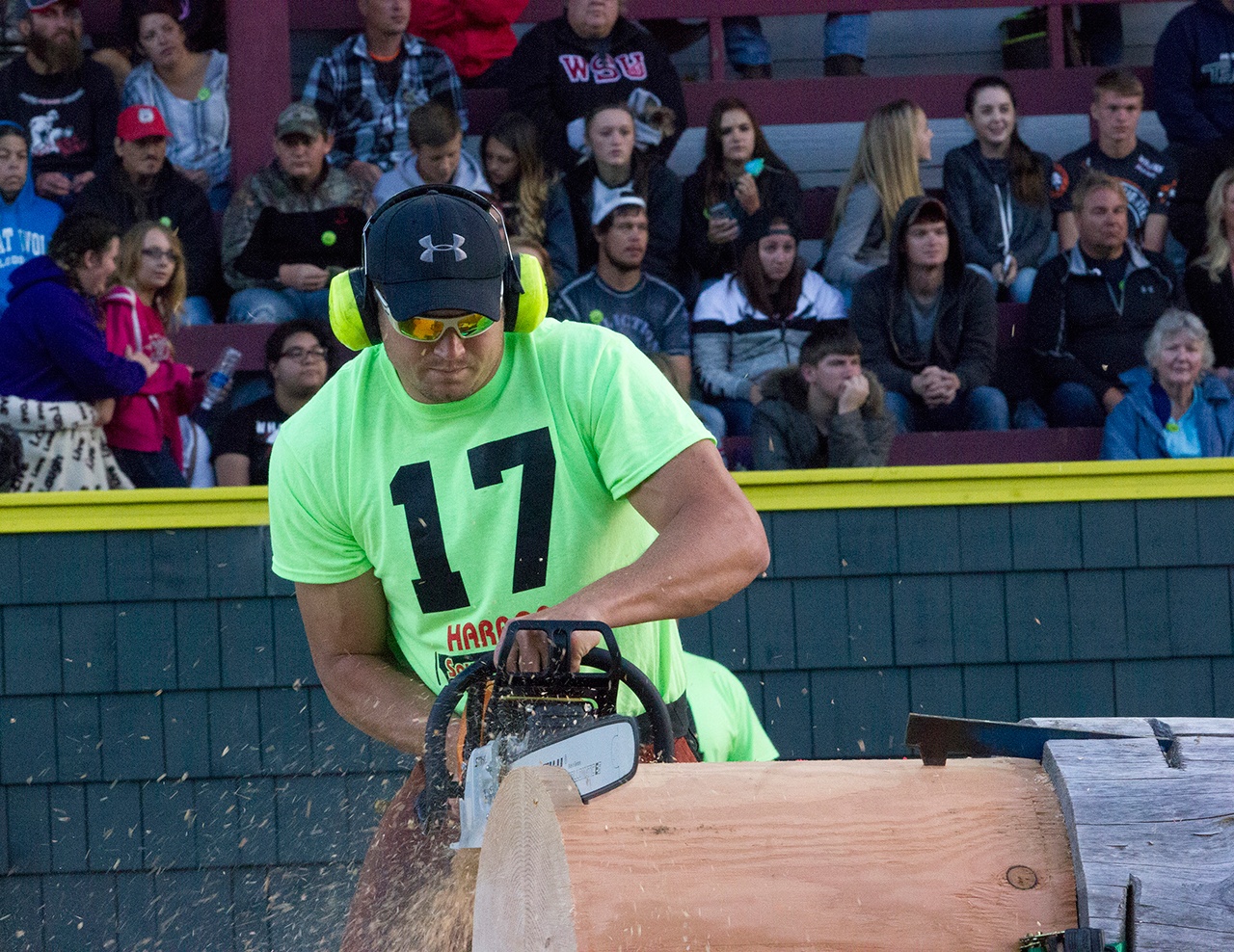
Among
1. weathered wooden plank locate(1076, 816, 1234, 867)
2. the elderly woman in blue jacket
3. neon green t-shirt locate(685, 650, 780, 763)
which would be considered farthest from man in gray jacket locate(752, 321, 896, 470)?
weathered wooden plank locate(1076, 816, 1234, 867)

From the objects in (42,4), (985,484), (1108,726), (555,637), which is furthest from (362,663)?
(42,4)

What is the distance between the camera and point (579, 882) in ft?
6.16

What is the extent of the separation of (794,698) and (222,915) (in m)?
2.08

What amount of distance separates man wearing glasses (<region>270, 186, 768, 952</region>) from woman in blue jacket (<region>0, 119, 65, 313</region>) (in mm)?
Result: 3942

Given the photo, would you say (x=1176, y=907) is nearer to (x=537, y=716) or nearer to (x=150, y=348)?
(x=537, y=716)

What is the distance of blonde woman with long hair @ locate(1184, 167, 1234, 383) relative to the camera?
6.28m

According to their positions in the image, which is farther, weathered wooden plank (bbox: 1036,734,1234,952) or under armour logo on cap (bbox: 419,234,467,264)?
under armour logo on cap (bbox: 419,234,467,264)

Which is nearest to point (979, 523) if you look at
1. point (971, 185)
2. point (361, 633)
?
point (971, 185)

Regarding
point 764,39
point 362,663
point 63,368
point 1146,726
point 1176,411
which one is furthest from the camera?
point 764,39

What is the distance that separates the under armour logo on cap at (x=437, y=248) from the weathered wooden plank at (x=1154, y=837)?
1.27 meters

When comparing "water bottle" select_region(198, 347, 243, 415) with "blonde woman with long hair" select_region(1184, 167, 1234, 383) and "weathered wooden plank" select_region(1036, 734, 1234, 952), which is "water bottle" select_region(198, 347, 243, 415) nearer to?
"blonde woman with long hair" select_region(1184, 167, 1234, 383)

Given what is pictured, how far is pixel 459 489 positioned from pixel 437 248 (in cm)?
49

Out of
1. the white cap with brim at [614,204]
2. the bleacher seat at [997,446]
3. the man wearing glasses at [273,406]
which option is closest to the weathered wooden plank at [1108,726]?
the bleacher seat at [997,446]

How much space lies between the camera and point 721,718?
363cm
